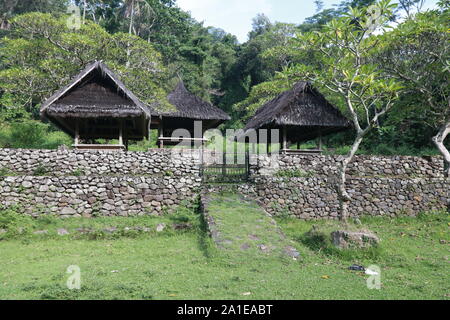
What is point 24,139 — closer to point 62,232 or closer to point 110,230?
point 62,232

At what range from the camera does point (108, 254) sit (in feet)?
22.4

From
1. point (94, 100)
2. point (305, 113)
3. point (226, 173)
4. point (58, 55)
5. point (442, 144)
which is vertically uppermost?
point (58, 55)

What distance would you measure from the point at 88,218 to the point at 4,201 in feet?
7.43

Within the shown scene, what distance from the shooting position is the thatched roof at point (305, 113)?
12.4 meters

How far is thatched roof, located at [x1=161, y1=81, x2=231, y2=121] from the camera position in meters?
16.5

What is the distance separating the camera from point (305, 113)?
41.9 ft

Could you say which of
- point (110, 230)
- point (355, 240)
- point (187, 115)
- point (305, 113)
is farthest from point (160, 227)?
point (187, 115)

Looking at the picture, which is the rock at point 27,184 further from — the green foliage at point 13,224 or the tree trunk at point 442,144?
the tree trunk at point 442,144

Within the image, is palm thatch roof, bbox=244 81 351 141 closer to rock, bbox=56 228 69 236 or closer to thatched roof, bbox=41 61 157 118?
thatched roof, bbox=41 61 157 118

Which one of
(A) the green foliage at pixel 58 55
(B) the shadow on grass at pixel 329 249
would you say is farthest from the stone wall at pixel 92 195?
(A) the green foliage at pixel 58 55

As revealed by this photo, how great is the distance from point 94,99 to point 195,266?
301 inches

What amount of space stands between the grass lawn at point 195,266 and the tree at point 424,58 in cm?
491

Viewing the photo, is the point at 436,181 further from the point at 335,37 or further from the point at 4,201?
the point at 4,201

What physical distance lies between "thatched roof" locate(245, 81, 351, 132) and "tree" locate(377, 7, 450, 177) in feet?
8.08
